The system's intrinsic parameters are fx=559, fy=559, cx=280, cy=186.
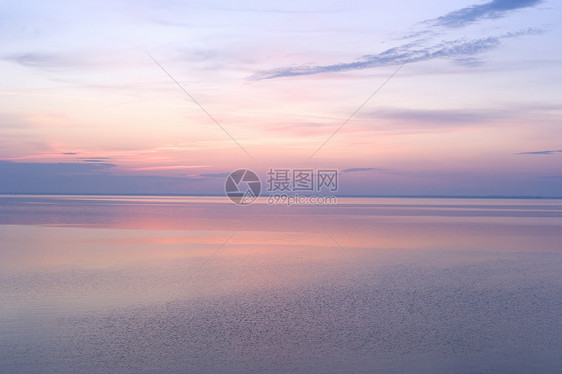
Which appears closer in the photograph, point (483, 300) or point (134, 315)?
point (134, 315)

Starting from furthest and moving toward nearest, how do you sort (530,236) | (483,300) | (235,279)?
(530,236) → (235,279) → (483,300)

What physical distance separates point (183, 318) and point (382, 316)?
9.70 feet

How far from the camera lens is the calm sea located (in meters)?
6.41

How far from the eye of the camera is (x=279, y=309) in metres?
8.73

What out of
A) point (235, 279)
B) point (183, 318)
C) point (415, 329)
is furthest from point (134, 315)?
point (415, 329)

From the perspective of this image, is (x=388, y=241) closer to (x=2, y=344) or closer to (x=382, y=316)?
(x=382, y=316)

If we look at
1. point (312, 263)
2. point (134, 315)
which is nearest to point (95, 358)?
point (134, 315)

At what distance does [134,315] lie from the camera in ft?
27.0

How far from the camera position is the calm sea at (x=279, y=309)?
641 cm

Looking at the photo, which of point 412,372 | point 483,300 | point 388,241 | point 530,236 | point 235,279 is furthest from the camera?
point 530,236

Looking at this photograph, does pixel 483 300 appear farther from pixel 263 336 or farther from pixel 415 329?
pixel 263 336

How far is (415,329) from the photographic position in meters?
7.68

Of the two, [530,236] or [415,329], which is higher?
[415,329]

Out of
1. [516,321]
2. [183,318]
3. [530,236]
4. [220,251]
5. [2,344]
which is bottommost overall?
[530,236]
